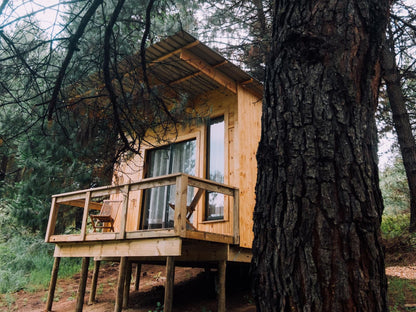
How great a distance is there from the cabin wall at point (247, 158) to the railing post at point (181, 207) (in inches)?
56.6

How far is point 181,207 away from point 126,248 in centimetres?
142

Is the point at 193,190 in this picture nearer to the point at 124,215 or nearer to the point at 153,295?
the point at 124,215

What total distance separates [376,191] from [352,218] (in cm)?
22

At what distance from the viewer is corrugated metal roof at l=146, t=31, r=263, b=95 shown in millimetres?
5977

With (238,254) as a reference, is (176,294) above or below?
below

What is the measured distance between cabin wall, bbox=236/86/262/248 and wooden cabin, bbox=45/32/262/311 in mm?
19

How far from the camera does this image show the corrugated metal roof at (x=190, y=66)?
19.6ft

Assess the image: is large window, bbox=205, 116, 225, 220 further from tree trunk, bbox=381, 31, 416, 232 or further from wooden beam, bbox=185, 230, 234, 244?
tree trunk, bbox=381, 31, 416, 232

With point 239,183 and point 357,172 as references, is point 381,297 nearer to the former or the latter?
point 357,172

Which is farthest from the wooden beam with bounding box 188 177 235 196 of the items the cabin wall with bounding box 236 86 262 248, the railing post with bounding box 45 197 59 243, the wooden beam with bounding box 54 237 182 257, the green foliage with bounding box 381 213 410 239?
the green foliage with bounding box 381 213 410 239

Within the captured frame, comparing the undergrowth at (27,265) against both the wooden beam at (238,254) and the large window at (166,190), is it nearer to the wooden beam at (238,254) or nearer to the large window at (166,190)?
the large window at (166,190)

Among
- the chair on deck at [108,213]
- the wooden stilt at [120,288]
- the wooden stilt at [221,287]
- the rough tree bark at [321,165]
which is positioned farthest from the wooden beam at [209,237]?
the rough tree bark at [321,165]

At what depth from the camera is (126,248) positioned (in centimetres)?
581

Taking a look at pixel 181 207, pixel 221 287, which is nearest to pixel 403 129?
pixel 221 287
